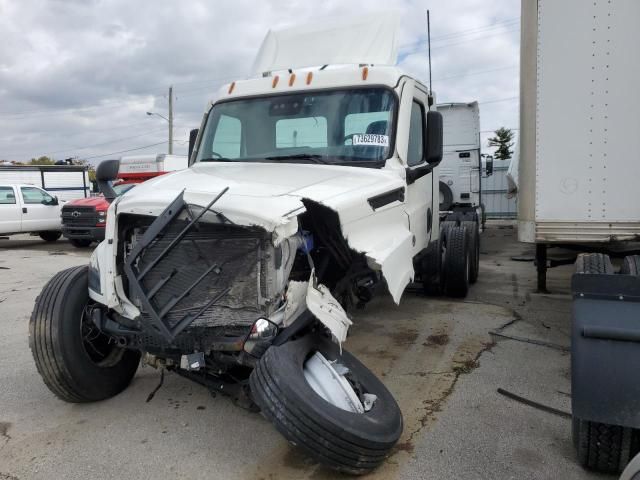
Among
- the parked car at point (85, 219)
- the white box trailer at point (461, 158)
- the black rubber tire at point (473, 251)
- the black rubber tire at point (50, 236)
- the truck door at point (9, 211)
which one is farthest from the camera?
the black rubber tire at point (50, 236)

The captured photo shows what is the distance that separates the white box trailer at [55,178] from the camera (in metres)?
18.8

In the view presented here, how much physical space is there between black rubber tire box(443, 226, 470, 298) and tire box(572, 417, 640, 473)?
3.95 m

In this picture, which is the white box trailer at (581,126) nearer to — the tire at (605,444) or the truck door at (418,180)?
the tire at (605,444)

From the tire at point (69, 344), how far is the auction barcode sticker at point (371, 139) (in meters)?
2.34

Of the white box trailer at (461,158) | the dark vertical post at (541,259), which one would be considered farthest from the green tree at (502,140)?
the dark vertical post at (541,259)

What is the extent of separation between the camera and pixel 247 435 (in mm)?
3459

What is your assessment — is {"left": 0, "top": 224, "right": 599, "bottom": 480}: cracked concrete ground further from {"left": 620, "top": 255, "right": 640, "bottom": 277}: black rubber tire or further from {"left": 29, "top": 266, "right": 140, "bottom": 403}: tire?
{"left": 620, "top": 255, "right": 640, "bottom": 277}: black rubber tire

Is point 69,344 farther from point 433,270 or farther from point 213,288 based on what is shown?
point 433,270

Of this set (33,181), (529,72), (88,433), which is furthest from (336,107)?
(33,181)

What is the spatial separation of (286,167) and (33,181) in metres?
18.0

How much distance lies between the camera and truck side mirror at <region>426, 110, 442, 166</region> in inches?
190

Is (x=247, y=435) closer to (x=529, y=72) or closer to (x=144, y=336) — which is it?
(x=144, y=336)

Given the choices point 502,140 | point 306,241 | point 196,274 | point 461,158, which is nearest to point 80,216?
point 461,158

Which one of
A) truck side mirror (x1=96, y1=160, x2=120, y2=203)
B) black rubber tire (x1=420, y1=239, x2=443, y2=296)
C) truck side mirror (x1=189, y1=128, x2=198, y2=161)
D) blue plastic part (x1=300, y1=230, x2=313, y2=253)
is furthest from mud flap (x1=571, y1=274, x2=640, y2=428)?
truck side mirror (x1=189, y1=128, x2=198, y2=161)
